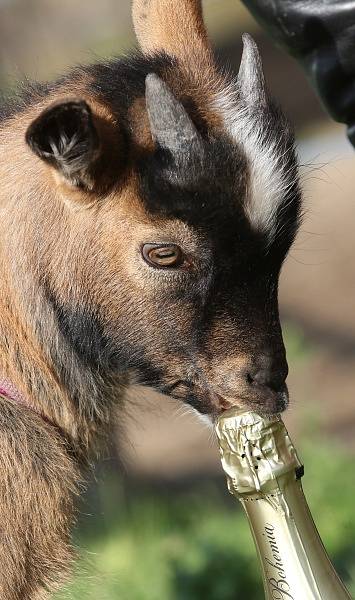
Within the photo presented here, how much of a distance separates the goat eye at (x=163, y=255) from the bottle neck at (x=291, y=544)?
61cm

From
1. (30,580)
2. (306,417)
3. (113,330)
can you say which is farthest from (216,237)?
(306,417)

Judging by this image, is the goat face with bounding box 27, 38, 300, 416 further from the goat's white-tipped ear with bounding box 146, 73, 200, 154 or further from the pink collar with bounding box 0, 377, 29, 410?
the pink collar with bounding box 0, 377, 29, 410

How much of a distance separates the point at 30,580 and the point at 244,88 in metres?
1.54

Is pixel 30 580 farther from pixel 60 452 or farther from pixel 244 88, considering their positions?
pixel 244 88

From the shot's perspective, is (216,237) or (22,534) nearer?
(216,237)

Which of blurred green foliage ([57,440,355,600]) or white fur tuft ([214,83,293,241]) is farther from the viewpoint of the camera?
blurred green foliage ([57,440,355,600])

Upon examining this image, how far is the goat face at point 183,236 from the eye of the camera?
257cm

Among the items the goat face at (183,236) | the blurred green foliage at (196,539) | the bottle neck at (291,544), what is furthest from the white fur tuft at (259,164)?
the blurred green foliage at (196,539)

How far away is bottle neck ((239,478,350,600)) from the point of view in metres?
2.51

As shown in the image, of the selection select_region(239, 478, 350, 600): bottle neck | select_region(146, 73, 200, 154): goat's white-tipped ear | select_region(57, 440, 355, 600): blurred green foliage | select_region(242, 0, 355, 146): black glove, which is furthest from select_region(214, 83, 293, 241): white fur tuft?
select_region(57, 440, 355, 600): blurred green foliage

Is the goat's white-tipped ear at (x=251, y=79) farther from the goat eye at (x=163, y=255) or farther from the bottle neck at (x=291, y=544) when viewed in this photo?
the bottle neck at (x=291, y=544)

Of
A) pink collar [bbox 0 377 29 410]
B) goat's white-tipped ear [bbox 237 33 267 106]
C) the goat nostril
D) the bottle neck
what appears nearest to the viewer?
the bottle neck

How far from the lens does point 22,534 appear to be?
2.93 meters

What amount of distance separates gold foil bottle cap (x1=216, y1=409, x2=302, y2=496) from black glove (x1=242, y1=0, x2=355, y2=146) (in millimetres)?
988
